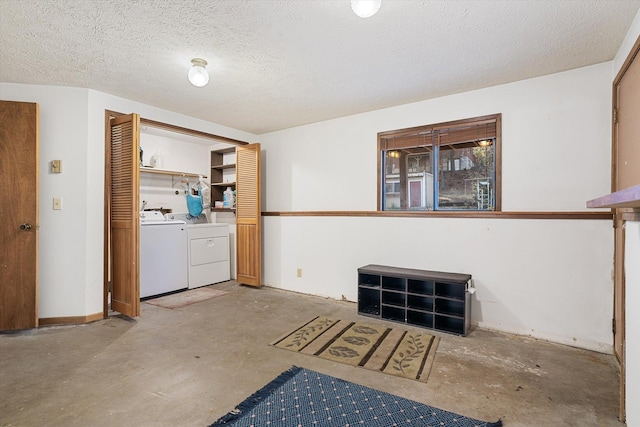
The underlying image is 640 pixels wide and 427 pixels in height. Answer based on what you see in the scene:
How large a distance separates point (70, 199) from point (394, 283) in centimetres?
336

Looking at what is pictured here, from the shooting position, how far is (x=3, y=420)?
1654 millimetres

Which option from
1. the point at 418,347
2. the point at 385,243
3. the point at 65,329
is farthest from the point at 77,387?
the point at 385,243

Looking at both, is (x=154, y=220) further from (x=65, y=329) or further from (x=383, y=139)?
(x=383, y=139)

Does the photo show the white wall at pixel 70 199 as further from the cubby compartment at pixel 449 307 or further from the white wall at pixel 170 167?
the cubby compartment at pixel 449 307

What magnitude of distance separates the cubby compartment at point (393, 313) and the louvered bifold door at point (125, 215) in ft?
8.09

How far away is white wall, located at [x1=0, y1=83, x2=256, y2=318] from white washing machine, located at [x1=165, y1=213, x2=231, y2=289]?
136 centimetres

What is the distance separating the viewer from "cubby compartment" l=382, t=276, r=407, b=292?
326 cm

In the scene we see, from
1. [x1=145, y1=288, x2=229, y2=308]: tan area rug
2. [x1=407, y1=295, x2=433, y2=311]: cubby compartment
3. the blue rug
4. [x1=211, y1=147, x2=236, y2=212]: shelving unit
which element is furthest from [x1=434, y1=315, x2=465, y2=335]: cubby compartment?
[x1=211, y1=147, x2=236, y2=212]: shelving unit

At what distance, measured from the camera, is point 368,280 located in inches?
134

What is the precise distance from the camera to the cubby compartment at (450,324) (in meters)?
2.77

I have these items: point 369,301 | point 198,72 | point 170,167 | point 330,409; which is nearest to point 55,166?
point 198,72

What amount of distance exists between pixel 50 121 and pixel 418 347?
3.95 m

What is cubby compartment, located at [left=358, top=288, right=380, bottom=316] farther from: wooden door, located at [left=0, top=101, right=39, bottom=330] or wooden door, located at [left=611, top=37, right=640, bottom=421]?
wooden door, located at [left=0, top=101, right=39, bottom=330]

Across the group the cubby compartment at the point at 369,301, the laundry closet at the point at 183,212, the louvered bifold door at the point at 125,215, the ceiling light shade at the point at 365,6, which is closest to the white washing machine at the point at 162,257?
the laundry closet at the point at 183,212
